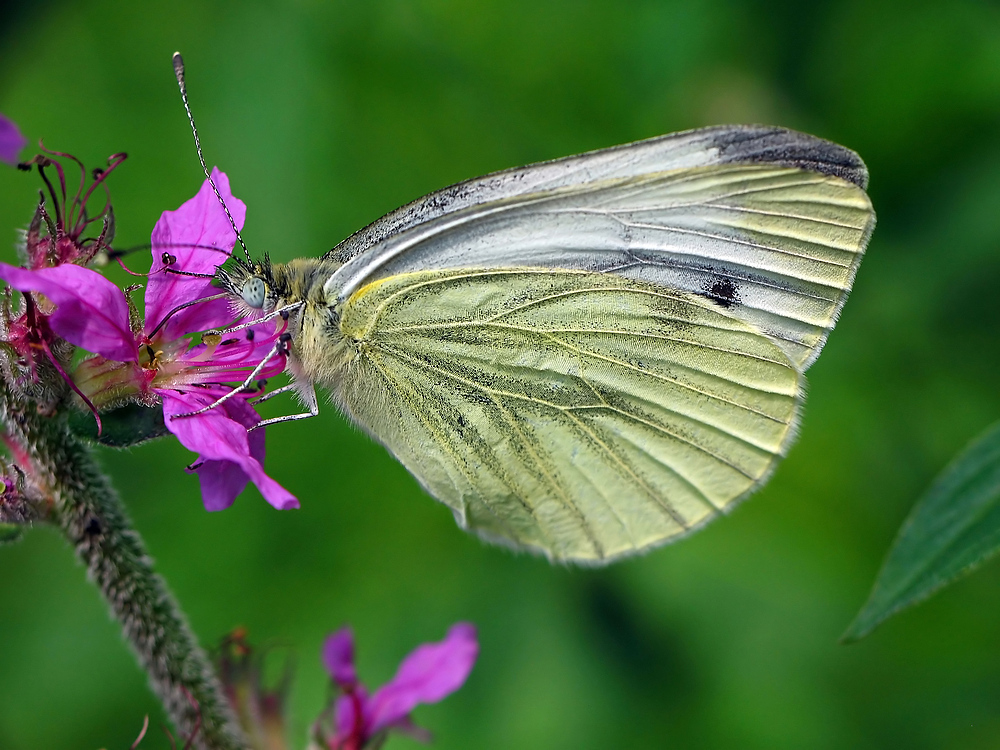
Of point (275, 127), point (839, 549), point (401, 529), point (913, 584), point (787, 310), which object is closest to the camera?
point (913, 584)

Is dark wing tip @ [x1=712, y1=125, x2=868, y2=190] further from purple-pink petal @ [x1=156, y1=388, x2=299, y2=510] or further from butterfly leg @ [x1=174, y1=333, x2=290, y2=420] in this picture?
purple-pink petal @ [x1=156, y1=388, x2=299, y2=510]

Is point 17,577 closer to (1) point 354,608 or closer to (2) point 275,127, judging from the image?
(1) point 354,608

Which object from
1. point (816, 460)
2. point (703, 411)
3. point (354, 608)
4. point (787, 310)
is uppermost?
point (787, 310)

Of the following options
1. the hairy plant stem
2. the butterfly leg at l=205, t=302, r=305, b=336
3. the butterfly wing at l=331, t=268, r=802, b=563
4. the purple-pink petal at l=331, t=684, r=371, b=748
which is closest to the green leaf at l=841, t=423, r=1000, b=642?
the butterfly wing at l=331, t=268, r=802, b=563

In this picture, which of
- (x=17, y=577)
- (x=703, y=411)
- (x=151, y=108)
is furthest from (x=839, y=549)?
(x=151, y=108)

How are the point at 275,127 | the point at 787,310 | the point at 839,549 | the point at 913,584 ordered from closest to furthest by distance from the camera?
1. the point at 913,584
2. the point at 787,310
3. the point at 839,549
4. the point at 275,127

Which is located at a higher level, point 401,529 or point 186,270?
point 186,270

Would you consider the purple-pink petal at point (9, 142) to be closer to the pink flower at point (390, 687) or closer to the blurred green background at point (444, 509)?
the pink flower at point (390, 687)

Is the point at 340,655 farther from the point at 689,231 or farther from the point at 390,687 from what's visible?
the point at 689,231
